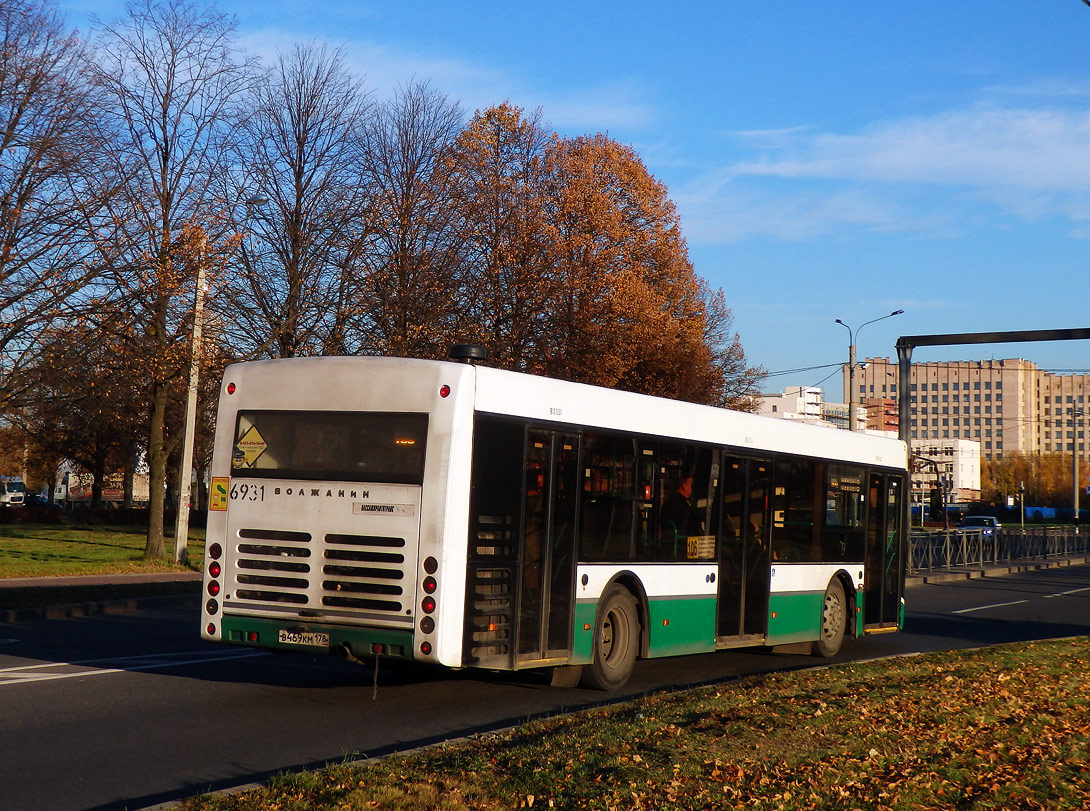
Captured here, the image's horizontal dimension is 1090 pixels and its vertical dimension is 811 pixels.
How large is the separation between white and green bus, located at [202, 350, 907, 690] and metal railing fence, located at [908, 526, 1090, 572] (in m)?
23.3

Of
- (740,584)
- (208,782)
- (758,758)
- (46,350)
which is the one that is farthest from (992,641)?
(46,350)

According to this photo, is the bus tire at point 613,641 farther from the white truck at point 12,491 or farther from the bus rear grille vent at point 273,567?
the white truck at point 12,491

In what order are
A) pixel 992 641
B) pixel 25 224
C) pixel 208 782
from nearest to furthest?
pixel 208 782 < pixel 992 641 < pixel 25 224

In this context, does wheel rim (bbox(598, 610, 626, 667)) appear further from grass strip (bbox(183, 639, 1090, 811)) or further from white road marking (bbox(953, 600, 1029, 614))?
white road marking (bbox(953, 600, 1029, 614))

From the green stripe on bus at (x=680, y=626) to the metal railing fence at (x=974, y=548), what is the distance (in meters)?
22.1

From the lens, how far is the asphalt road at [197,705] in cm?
721

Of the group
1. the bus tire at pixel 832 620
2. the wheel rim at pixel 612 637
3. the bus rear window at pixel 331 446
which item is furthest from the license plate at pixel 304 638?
the bus tire at pixel 832 620

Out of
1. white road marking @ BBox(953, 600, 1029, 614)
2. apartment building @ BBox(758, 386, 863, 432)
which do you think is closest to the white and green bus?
white road marking @ BBox(953, 600, 1029, 614)

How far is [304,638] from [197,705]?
Result: 1.08m

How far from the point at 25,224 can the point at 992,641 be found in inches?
691

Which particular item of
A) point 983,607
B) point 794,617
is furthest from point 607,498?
point 983,607

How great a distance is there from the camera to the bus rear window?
9586 mm

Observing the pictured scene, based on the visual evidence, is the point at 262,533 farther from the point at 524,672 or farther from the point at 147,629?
the point at 147,629

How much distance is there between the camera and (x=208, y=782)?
274 inches
